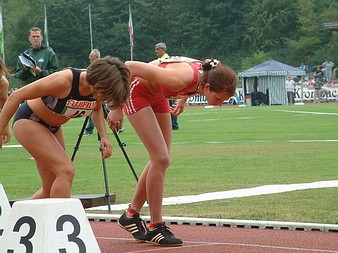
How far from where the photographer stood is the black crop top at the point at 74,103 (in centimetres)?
827

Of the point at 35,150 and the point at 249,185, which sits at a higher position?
the point at 35,150

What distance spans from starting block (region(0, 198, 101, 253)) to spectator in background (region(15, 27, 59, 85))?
9.59m

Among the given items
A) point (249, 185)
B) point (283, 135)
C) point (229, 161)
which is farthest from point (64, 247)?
point (283, 135)

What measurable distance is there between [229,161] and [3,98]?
7.87 meters

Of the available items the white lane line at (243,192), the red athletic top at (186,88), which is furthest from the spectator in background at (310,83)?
the red athletic top at (186,88)

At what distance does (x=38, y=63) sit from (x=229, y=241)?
28.4 feet

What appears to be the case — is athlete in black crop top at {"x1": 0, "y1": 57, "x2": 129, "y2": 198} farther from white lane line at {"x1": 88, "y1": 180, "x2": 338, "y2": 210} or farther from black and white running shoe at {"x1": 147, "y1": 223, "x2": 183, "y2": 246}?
white lane line at {"x1": 88, "y1": 180, "x2": 338, "y2": 210}

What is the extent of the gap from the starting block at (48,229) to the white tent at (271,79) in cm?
5469

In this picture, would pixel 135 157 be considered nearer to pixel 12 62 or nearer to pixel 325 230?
pixel 325 230

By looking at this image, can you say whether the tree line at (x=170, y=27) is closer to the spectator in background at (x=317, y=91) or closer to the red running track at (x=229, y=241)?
the spectator in background at (x=317, y=91)

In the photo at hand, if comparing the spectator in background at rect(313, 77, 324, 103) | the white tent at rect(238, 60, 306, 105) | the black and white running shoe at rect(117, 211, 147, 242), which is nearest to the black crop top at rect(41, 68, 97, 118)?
the black and white running shoe at rect(117, 211, 147, 242)

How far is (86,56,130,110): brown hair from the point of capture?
7926 mm

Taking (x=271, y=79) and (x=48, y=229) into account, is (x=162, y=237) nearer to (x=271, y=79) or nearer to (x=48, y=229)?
(x=48, y=229)

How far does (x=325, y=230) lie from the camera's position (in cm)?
981
